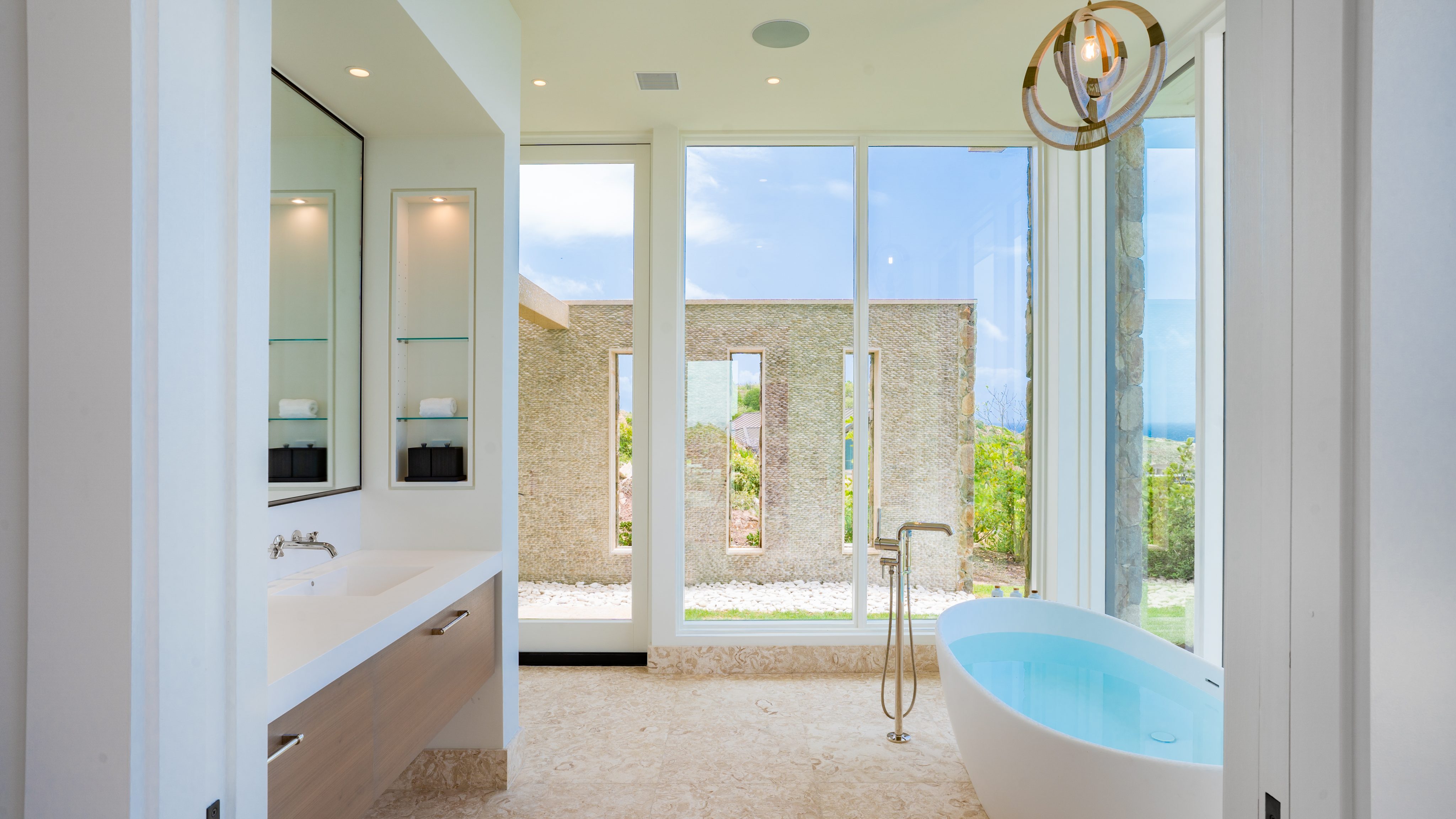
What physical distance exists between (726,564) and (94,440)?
3.14 m

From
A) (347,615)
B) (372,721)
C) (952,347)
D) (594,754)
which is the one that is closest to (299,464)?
(347,615)

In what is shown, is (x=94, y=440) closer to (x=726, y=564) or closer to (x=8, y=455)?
(x=8, y=455)

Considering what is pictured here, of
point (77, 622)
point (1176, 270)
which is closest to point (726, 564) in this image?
point (1176, 270)

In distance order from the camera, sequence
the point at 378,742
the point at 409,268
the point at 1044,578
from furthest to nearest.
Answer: the point at 1044,578
the point at 409,268
the point at 378,742

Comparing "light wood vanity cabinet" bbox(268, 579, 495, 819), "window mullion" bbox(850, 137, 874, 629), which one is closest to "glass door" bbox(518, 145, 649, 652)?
"window mullion" bbox(850, 137, 874, 629)

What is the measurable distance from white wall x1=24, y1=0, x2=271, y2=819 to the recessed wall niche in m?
1.59

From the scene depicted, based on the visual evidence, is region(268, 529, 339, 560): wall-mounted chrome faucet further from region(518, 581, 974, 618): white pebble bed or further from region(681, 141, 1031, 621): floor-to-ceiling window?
region(681, 141, 1031, 621): floor-to-ceiling window

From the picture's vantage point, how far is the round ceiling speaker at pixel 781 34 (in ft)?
8.84

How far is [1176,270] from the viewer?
289 cm

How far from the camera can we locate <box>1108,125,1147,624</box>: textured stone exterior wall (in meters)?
3.13

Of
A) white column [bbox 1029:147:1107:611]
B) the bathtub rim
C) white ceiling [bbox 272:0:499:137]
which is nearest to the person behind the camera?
the bathtub rim

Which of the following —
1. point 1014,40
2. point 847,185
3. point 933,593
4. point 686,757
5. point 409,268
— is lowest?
point 686,757

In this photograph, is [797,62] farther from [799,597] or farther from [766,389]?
[799,597]

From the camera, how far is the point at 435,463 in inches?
98.6
